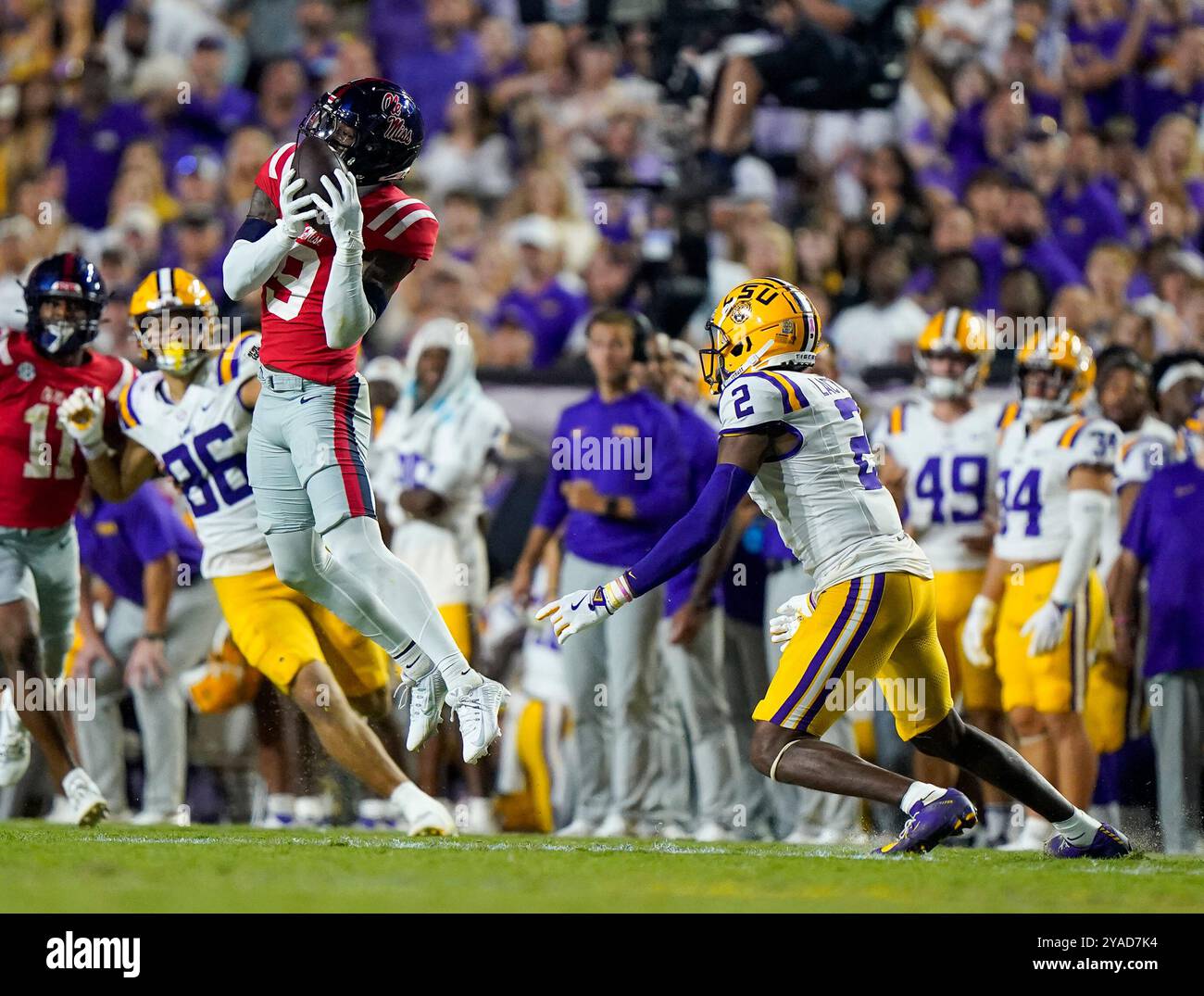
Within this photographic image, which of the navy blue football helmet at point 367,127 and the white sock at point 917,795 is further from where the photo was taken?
the navy blue football helmet at point 367,127

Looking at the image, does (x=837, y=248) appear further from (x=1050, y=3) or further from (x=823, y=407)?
(x=823, y=407)

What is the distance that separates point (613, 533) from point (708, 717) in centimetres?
92

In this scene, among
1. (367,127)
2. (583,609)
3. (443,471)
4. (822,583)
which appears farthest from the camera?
(443,471)

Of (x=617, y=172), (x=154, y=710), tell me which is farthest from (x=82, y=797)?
(x=617, y=172)

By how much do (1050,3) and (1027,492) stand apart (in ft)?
20.0

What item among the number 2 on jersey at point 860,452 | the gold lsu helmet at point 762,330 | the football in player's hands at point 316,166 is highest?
the football in player's hands at point 316,166

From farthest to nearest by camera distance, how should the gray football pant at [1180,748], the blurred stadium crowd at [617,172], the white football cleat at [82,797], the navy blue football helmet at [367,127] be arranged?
1. the blurred stadium crowd at [617,172]
2. the gray football pant at [1180,748]
3. the white football cleat at [82,797]
4. the navy blue football helmet at [367,127]

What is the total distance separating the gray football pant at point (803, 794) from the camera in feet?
26.2

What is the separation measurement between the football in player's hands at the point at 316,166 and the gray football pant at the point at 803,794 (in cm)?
295

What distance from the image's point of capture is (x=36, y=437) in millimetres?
7453

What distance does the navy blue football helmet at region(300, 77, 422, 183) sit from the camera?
614cm

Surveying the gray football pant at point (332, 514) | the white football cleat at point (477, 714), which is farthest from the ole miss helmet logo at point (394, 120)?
the white football cleat at point (477, 714)

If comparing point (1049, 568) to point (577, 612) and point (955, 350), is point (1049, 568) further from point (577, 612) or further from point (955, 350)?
point (577, 612)

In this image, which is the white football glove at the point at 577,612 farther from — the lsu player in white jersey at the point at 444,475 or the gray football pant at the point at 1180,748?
the gray football pant at the point at 1180,748
